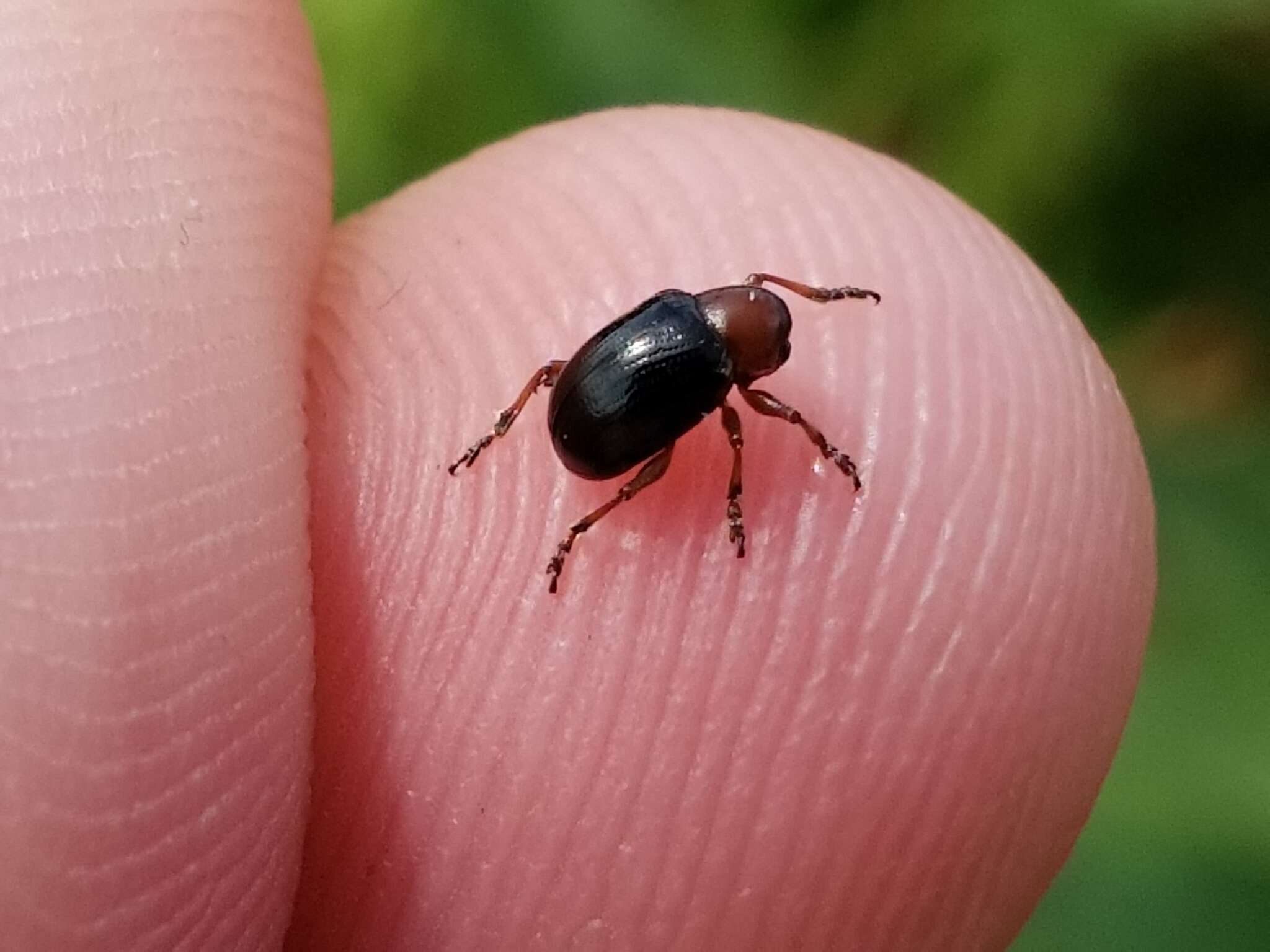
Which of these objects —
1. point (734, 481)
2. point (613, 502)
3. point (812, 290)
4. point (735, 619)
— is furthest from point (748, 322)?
point (735, 619)

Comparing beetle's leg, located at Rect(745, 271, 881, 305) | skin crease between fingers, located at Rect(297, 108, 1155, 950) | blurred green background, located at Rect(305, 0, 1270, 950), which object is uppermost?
blurred green background, located at Rect(305, 0, 1270, 950)

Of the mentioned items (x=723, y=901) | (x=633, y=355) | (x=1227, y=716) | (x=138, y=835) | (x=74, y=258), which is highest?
(x=74, y=258)

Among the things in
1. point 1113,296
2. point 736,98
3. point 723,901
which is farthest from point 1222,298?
point 723,901

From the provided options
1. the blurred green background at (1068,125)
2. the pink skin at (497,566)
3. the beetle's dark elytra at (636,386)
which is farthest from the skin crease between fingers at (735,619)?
the blurred green background at (1068,125)

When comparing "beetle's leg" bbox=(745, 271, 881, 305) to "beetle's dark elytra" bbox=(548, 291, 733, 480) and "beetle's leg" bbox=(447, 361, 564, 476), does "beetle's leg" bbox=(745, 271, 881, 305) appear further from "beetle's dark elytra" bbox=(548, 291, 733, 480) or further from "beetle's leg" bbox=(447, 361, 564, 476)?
"beetle's leg" bbox=(447, 361, 564, 476)

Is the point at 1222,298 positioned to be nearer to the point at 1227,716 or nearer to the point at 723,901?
the point at 1227,716

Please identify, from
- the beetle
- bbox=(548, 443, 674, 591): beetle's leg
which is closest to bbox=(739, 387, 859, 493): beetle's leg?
the beetle
